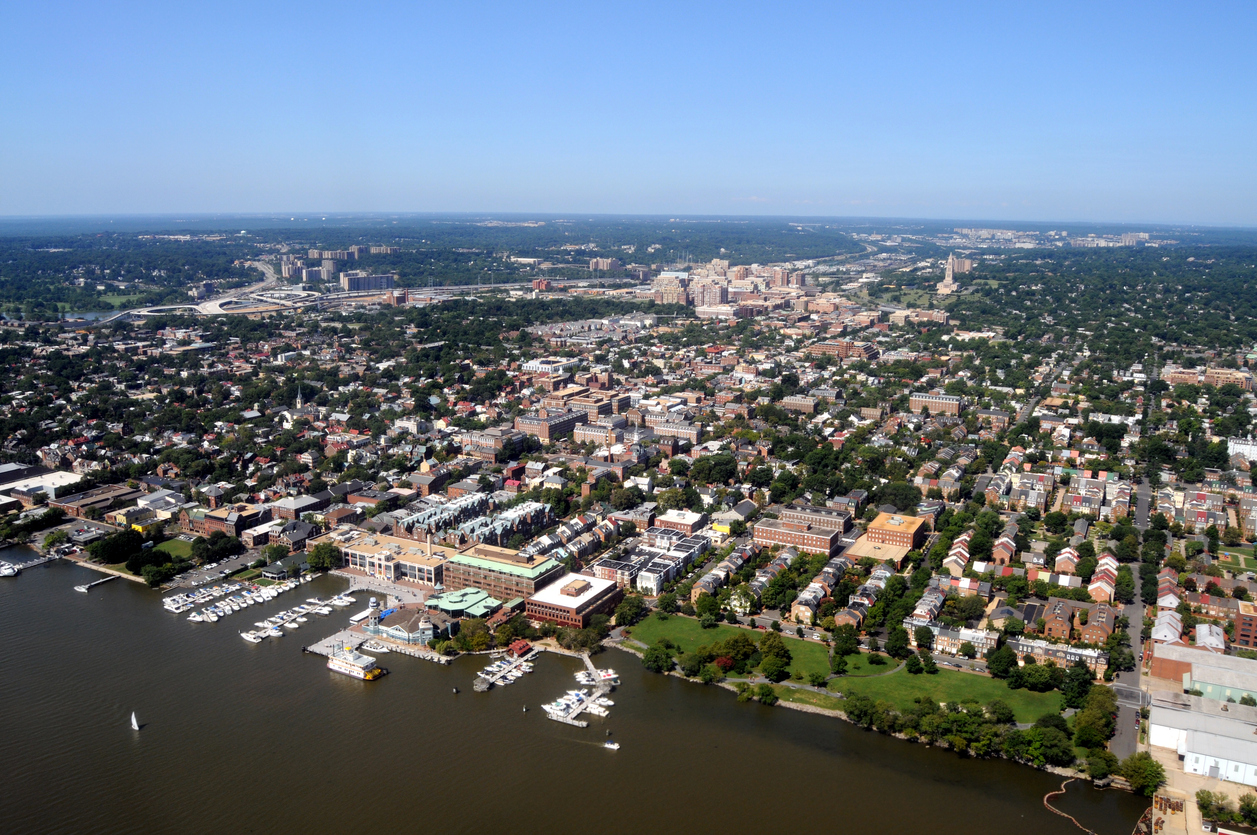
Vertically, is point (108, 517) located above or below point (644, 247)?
below

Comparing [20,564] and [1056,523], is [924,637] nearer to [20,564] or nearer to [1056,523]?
[1056,523]

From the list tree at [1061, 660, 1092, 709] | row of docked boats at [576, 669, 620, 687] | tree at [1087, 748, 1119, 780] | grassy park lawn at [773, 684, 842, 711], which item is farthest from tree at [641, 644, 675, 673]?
tree at [1087, 748, 1119, 780]

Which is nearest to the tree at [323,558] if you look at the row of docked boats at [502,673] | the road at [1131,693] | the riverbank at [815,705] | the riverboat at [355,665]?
the riverboat at [355,665]

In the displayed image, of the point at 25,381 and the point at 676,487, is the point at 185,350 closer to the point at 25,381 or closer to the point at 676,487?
the point at 25,381

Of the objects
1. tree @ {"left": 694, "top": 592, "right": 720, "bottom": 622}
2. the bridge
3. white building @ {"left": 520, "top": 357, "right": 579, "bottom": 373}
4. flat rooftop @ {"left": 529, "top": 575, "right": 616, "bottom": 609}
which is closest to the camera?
flat rooftop @ {"left": 529, "top": 575, "right": 616, "bottom": 609}

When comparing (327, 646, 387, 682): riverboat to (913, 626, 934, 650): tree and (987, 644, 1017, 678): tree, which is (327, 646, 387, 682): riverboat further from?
(987, 644, 1017, 678): tree

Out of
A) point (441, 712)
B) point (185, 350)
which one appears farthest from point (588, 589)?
point (185, 350)
